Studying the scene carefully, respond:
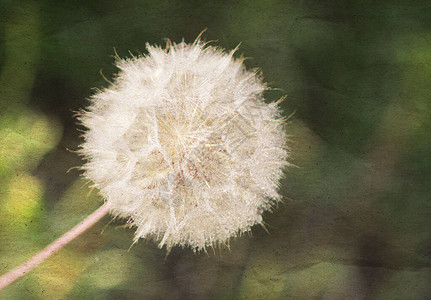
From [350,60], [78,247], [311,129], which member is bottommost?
[78,247]

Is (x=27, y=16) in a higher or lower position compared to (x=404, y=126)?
lower

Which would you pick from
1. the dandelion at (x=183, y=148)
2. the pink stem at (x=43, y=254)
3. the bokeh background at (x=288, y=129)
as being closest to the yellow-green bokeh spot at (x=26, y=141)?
the bokeh background at (x=288, y=129)

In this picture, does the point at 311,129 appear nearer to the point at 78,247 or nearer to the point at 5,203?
the point at 78,247

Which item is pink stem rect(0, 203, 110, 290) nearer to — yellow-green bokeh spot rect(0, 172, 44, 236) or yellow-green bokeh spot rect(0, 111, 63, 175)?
yellow-green bokeh spot rect(0, 172, 44, 236)

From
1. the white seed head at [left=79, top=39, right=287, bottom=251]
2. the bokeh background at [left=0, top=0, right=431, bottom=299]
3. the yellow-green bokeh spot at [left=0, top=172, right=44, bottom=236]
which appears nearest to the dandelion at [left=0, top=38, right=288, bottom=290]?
the white seed head at [left=79, top=39, right=287, bottom=251]

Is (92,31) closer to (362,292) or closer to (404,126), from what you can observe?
(404,126)

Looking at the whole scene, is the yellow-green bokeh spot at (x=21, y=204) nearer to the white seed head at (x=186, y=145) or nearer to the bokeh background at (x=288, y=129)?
the bokeh background at (x=288, y=129)

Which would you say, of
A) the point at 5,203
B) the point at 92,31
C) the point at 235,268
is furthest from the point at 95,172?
the point at 235,268

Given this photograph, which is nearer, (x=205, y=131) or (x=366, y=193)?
(x=205, y=131)
